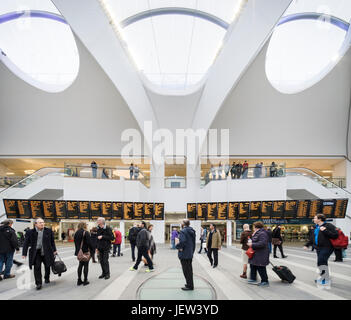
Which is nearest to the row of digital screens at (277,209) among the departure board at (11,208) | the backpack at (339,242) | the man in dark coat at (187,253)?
the backpack at (339,242)

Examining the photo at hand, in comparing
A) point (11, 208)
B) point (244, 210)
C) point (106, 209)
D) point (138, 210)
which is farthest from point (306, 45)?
point (11, 208)

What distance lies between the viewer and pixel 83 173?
19.7 meters

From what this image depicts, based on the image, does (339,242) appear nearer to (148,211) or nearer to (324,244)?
(324,244)

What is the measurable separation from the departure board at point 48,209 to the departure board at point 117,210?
3.99 meters

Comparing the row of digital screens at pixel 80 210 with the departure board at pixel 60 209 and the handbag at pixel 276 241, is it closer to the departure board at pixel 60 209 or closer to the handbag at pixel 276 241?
the departure board at pixel 60 209

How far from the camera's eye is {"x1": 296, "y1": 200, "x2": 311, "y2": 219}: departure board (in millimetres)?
17845

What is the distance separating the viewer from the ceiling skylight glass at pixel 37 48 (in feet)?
72.6

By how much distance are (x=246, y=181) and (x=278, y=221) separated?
378 centimetres

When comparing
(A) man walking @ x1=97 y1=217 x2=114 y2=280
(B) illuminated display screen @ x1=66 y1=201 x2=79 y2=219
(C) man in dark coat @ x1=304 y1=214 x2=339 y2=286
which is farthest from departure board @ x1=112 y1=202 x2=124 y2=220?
(C) man in dark coat @ x1=304 y1=214 x2=339 y2=286

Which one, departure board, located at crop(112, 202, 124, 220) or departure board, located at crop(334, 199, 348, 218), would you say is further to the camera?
departure board, located at crop(112, 202, 124, 220)

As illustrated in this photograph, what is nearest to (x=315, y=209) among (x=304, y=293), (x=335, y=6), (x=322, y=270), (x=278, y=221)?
(x=278, y=221)

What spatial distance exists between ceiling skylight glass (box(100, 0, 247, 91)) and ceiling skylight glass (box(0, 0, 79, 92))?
5.95 meters

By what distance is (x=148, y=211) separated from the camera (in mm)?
20031

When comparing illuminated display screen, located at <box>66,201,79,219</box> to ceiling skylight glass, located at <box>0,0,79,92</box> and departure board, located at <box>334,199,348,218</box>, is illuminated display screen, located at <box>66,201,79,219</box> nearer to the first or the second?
ceiling skylight glass, located at <box>0,0,79,92</box>
